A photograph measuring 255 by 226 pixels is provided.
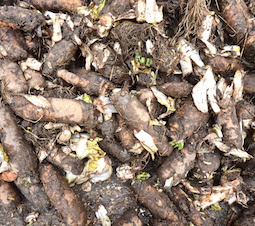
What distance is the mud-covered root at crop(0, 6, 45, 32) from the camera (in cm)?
258

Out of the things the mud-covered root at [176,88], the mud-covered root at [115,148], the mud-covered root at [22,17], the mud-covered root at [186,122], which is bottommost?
the mud-covered root at [115,148]

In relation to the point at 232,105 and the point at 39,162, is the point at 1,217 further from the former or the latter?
the point at 232,105

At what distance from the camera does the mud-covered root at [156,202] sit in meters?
2.57

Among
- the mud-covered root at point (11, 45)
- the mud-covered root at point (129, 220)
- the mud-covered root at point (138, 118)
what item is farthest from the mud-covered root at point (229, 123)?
the mud-covered root at point (11, 45)

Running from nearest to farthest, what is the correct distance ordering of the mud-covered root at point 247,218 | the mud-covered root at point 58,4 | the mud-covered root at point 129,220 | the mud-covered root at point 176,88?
the mud-covered root at point 129,220 → the mud-covered root at point 247,218 → the mud-covered root at point 176,88 → the mud-covered root at point 58,4

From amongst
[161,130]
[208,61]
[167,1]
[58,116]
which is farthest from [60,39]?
[208,61]

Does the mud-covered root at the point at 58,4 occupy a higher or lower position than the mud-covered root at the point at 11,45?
higher

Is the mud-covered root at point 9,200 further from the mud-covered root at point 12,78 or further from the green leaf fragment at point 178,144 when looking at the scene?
the green leaf fragment at point 178,144

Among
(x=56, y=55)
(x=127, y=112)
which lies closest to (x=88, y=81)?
(x=56, y=55)

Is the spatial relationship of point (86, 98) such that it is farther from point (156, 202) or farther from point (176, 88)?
point (156, 202)

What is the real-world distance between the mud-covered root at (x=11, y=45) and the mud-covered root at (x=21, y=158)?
555 millimetres

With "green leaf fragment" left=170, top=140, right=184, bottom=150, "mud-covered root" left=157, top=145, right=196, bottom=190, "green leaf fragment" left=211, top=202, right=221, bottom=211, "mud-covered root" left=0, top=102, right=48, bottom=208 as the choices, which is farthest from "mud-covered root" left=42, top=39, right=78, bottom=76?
"green leaf fragment" left=211, top=202, right=221, bottom=211

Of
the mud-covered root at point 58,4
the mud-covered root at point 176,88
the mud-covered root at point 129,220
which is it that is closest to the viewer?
the mud-covered root at point 129,220

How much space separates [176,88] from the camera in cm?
268
